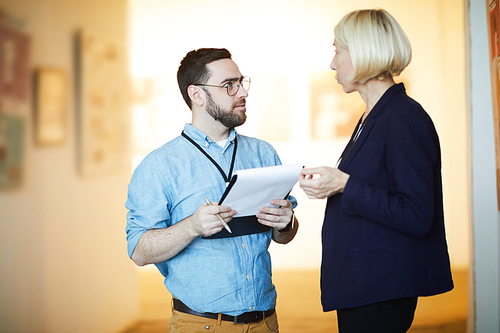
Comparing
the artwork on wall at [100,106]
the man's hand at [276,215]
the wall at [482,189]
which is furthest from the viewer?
the artwork on wall at [100,106]

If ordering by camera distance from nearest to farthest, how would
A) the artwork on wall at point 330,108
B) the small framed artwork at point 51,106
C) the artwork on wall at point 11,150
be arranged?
1. the artwork on wall at point 11,150
2. the small framed artwork at point 51,106
3. the artwork on wall at point 330,108

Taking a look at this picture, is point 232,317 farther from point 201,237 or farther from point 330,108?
point 330,108

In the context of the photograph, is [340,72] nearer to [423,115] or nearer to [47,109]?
[423,115]

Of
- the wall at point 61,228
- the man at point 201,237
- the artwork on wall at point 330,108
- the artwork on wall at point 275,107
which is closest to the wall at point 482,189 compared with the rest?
the artwork on wall at point 330,108

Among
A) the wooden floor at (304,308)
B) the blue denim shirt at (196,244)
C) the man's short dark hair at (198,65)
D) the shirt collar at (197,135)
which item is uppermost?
the man's short dark hair at (198,65)

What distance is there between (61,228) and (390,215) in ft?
9.36

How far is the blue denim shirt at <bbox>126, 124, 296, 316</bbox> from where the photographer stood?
62.3 inches

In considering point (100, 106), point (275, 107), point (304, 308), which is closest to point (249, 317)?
→ point (304, 308)

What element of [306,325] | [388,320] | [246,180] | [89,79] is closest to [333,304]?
[388,320]

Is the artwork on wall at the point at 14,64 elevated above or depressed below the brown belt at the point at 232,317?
above

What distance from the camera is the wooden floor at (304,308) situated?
3.85 m

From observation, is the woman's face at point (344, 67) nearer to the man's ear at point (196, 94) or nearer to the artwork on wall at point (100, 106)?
the man's ear at point (196, 94)

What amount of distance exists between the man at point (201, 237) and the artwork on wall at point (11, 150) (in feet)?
5.81

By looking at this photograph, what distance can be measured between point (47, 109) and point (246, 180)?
8.22 ft
